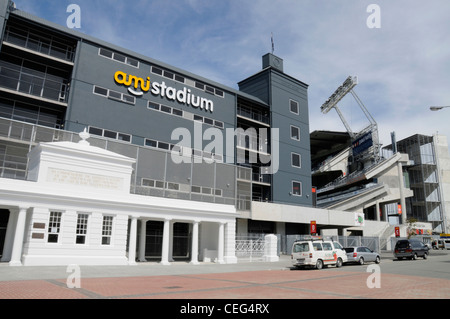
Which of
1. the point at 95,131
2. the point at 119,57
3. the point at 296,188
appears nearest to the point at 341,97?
the point at 296,188

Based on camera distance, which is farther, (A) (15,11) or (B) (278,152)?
(B) (278,152)

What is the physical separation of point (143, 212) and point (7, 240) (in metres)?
8.09

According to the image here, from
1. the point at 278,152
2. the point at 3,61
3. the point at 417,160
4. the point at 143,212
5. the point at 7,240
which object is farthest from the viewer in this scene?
the point at 417,160

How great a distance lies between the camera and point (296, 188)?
4512 centimetres

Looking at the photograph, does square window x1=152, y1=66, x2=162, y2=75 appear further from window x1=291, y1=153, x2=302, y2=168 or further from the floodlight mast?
the floodlight mast

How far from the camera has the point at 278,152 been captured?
144ft

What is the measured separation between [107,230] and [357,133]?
69344mm

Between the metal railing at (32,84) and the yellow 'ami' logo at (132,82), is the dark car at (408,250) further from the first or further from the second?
the metal railing at (32,84)

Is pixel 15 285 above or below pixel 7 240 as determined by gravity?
below

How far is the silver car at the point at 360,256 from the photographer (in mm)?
25594

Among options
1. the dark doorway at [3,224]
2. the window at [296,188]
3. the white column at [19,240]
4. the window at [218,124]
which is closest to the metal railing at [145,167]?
the dark doorway at [3,224]

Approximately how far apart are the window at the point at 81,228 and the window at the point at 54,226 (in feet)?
3.61
